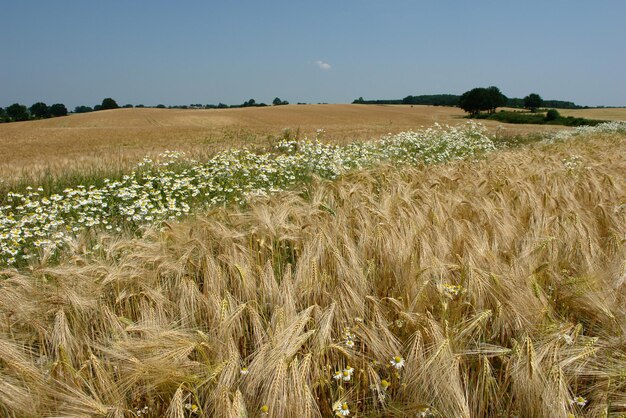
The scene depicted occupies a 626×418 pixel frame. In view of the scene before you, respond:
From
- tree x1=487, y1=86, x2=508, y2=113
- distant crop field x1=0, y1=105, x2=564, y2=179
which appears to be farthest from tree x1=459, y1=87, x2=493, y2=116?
distant crop field x1=0, y1=105, x2=564, y2=179

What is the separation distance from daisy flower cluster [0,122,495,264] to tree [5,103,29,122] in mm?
84495

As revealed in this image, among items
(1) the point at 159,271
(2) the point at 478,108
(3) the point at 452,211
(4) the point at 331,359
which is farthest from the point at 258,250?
(2) the point at 478,108

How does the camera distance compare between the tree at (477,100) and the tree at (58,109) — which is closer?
the tree at (477,100)

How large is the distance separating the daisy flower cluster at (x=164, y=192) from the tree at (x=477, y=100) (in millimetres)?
74102

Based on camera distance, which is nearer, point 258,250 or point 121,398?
point 121,398

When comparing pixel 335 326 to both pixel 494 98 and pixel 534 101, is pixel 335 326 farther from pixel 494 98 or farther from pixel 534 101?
pixel 534 101

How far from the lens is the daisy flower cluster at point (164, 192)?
4.07 meters

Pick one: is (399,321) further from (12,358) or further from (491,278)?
(12,358)

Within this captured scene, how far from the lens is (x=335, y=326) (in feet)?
5.83

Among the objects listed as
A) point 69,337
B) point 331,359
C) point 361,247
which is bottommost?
point 331,359

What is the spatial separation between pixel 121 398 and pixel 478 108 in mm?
84730

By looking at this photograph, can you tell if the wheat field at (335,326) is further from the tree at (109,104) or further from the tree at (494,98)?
the tree at (109,104)

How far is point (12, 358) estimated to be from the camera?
1.41 metres

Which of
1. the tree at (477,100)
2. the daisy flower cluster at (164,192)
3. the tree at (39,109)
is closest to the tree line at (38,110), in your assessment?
the tree at (39,109)
